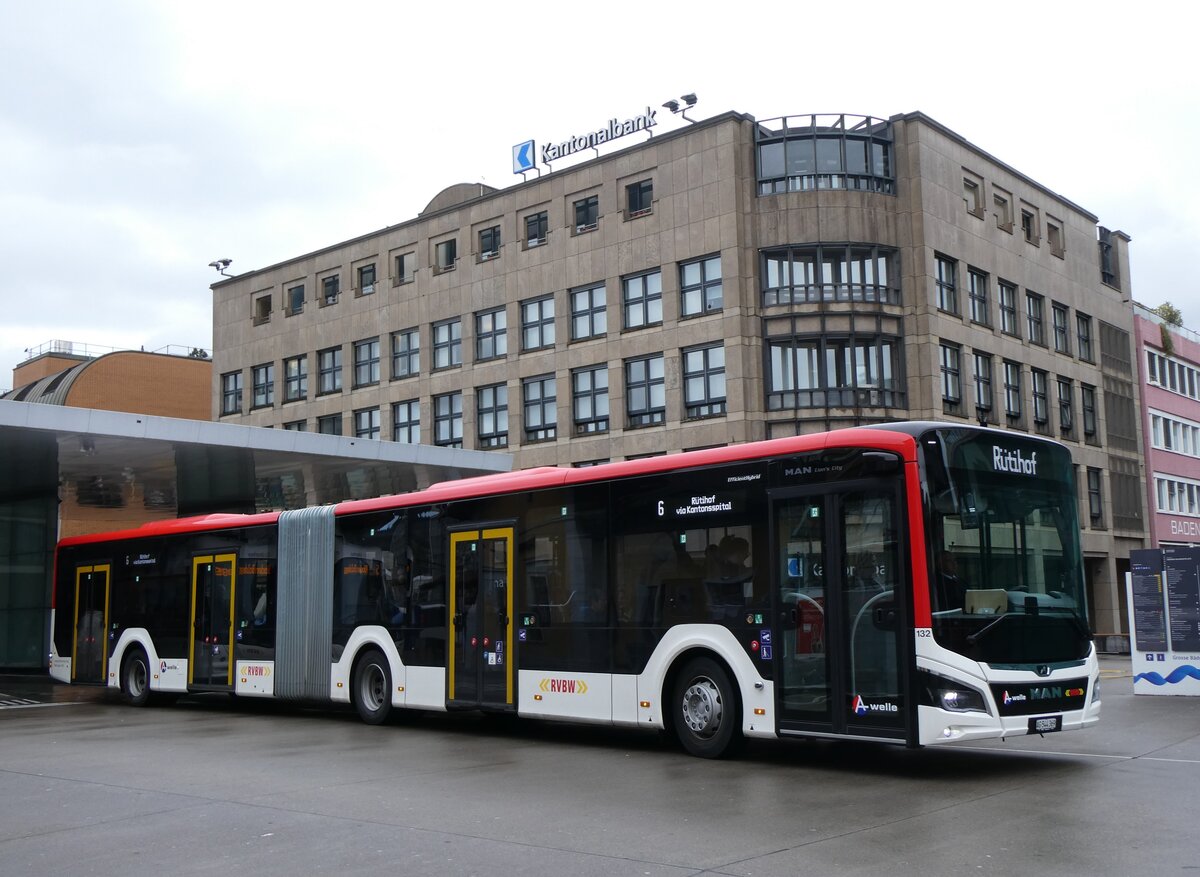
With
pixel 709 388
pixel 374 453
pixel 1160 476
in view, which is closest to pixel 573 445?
pixel 709 388

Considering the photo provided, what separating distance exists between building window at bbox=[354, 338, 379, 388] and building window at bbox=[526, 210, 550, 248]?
9.14 m

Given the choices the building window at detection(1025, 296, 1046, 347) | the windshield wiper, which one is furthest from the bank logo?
the windshield wiper

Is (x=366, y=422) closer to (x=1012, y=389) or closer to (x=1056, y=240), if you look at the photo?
(x=1012, y=389)

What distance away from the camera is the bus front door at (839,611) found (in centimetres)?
1138

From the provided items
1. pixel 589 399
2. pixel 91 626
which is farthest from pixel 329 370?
pixel 91 626

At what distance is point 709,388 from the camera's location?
133 feet

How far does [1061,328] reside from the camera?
50906 millimetres

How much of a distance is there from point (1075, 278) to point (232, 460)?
37274mm

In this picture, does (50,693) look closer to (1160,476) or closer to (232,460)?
(232,460)

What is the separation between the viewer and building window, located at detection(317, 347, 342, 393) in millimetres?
54062

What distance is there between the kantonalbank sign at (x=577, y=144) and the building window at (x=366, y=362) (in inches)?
380

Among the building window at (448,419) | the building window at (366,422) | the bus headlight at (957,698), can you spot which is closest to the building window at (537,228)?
the building window at (448,419)

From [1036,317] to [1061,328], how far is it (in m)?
2.32

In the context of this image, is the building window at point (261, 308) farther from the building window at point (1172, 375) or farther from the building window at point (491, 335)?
the building window at point (1172, 375)
